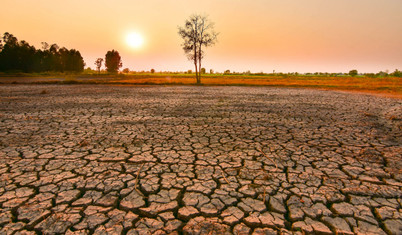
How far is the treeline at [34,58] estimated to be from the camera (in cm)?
4538

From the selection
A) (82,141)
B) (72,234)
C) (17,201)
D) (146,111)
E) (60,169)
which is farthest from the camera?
(146,111)

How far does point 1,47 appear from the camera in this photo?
4747cm

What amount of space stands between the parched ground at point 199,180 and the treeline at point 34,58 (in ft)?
182

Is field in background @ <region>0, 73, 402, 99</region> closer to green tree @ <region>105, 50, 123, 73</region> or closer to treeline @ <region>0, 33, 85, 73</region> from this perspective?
treeline @ <region>0, 33, 85, 73</region>

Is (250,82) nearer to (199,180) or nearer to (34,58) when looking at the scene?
(199,180)

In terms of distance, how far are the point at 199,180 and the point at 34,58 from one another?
63.2 m

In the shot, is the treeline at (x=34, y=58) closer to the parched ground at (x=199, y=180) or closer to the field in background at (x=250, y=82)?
the field in background at (x=250, y=82)

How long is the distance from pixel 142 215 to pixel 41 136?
4.21 metres

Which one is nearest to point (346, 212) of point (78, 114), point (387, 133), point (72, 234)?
point (72, 234)

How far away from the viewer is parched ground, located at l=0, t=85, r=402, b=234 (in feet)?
6.99

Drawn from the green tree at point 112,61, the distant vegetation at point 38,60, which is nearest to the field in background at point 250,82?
the distant vegetation at point 38,60

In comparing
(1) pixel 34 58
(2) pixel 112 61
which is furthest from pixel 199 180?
(2) pixel 112 61

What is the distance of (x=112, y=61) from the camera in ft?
227

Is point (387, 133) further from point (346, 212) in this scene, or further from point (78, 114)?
point (78, 114)
